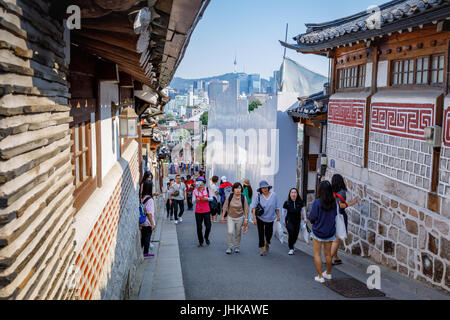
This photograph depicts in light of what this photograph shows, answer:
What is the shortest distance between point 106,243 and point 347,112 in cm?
761

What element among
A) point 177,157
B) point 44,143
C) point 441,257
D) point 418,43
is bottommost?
point 177,157

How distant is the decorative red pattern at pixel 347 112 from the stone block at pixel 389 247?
2830mm

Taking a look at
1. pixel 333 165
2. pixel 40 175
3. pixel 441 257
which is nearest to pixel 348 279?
pixel 441 257

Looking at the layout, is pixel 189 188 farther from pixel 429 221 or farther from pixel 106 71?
pixel 106 71

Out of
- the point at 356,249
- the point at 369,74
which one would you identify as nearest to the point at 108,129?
the point at 369,74

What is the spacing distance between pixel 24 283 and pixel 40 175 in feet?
2.12

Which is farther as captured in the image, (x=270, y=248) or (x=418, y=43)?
(x=270, y=248)

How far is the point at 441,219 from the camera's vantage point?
674 cm

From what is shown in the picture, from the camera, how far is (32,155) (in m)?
2.42

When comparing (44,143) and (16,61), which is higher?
(16,61)

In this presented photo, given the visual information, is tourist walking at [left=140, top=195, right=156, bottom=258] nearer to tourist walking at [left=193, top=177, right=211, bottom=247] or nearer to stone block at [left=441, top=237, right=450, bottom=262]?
tourist walking at [left=193, top=177, right=211, bottom=247]
